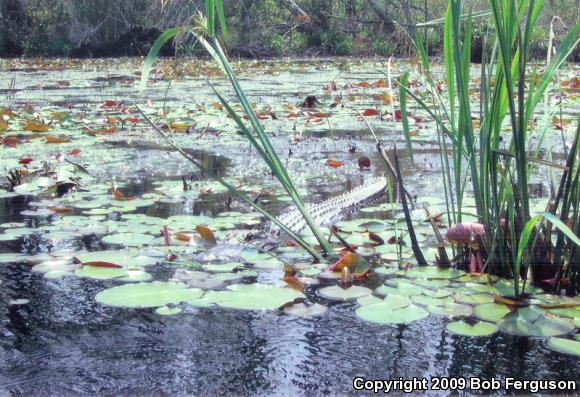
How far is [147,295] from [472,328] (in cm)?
74

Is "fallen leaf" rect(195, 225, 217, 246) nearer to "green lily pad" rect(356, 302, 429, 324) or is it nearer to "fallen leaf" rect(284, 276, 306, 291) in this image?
"fallen leaf" rect(284, 276, 306, 291)

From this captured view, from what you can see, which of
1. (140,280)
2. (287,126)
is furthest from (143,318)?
(287,126)

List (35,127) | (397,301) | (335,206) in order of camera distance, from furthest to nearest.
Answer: (35,127)
(335,206)
(397,301)

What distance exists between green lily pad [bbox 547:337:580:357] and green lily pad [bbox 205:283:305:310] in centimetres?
57

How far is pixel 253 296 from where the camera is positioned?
1635mm

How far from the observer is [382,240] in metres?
2.15

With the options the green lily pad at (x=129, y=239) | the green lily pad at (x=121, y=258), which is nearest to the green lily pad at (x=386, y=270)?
the green lily pad at (x=121, y=258)

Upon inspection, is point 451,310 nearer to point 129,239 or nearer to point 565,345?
point 565,345

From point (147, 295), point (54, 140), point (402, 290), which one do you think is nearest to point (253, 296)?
point (147, 295)

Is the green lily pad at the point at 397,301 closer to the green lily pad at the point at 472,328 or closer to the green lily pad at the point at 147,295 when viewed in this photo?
the green lily pad at the point at 472,328

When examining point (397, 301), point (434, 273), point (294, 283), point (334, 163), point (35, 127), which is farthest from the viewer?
point (35, 127)

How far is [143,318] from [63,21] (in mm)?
17996

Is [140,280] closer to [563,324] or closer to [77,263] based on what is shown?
[77,263]

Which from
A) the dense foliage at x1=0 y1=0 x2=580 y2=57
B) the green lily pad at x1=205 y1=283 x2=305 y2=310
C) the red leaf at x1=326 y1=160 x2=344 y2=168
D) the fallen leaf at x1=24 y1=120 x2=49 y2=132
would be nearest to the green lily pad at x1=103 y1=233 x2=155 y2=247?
the green lily pad at x1=205 y1=283 x2=305 y2=310
